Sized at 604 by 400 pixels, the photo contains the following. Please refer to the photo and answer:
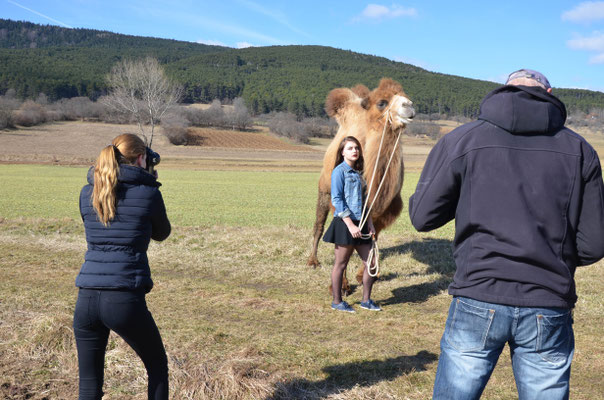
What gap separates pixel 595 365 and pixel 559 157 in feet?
11.6

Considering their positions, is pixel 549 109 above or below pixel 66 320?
above

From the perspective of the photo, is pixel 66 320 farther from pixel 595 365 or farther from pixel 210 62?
pixel 210 62

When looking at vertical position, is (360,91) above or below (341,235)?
above

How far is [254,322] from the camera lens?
5.79 meters

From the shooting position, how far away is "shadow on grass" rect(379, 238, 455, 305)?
6.98 m

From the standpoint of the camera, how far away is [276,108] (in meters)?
121

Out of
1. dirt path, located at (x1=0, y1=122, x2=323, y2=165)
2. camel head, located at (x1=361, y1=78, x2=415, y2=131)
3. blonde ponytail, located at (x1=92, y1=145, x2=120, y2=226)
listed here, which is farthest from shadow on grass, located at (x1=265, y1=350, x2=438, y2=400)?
dirt path, located at (x1=0, y1=122, x2=323, y2=165)

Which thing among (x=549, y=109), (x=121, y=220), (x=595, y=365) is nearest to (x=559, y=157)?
(x=549, y=109)

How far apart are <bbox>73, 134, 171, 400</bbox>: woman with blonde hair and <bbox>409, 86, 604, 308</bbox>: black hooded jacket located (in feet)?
5.62

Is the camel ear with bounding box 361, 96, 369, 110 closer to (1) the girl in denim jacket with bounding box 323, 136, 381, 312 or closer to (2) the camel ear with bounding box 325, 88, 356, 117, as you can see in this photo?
(2) the camel ear with bounding box 325, 88, 356, 117

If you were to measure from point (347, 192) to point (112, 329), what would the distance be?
11.8ft

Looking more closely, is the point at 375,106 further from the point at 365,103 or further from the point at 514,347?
the point at 514,347

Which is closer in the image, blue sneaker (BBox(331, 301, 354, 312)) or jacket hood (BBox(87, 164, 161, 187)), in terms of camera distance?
jacket hood (BBox(87, 164, 161, 187))

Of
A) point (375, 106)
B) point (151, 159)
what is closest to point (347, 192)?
point (375, 106)
